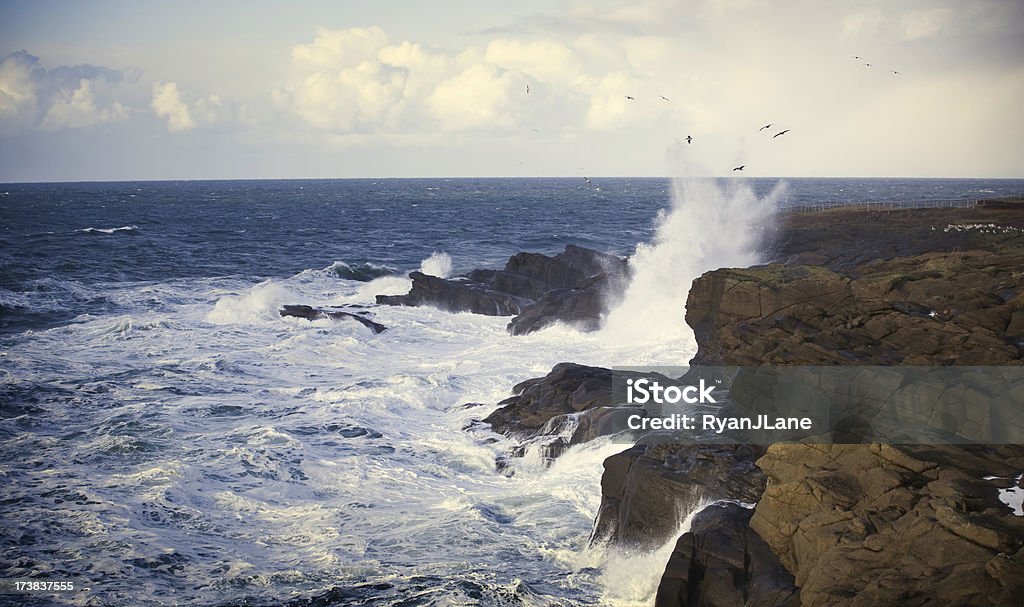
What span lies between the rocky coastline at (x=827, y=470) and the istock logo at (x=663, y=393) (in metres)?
0.60

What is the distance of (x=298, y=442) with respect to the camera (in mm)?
19516

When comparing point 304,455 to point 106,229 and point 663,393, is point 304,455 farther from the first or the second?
point 106,229

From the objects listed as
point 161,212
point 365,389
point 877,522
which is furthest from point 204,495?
point 161,212

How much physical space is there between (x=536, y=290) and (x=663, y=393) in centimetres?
1852

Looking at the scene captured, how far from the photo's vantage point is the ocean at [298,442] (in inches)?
525

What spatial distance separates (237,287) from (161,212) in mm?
58916

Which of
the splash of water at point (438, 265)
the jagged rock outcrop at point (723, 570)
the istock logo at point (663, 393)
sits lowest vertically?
the jagged rock outcrop at point (723, 570)

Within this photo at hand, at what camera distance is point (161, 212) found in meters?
94.7

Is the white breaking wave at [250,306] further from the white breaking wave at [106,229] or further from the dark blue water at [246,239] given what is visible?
the white breaking wave at [106,229]

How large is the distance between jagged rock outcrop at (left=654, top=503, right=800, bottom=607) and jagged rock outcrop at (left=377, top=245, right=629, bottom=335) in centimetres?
1830

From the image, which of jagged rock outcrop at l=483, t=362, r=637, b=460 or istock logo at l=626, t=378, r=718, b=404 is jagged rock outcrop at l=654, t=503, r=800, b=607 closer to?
jagged rock outcrop at l=483, t=362, r=637, b=460

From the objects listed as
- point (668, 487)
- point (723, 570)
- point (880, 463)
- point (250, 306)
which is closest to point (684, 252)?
point (250, 306)

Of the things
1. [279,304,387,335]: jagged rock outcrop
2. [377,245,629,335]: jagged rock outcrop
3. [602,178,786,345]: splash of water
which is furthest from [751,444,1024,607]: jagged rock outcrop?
[279,304,387,335]: jagged rock outcrop
